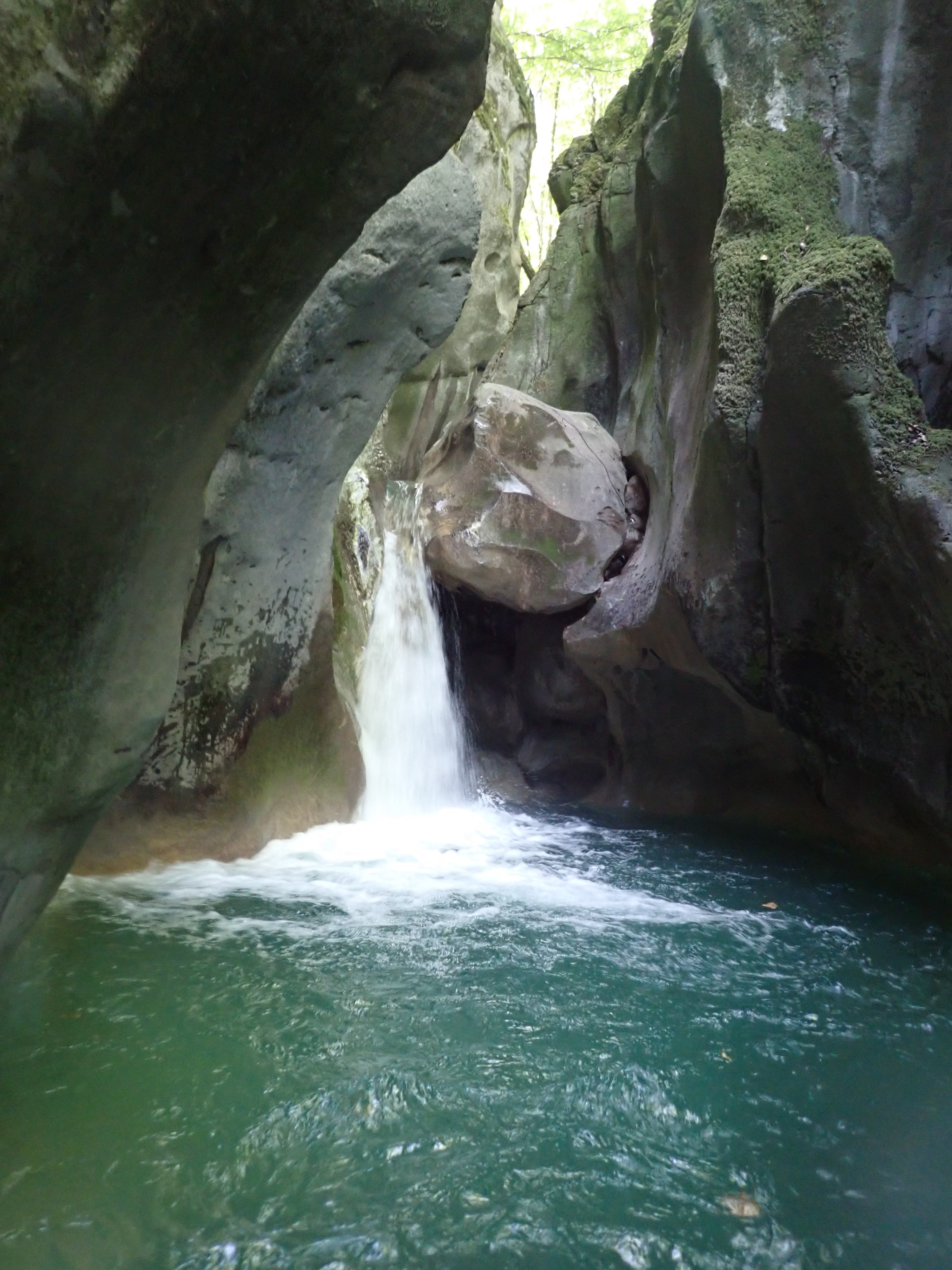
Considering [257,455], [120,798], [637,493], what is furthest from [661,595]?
[120,798]

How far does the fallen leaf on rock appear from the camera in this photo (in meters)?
2.43

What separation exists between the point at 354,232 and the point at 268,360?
0.44 m

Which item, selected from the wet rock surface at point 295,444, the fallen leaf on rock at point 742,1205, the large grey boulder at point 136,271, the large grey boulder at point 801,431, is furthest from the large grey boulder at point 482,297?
the fallen leaf on rock at point 742,1205

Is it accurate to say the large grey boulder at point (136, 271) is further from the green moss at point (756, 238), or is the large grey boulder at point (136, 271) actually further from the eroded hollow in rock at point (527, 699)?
the eroded hollow in rock at point (527, 699)

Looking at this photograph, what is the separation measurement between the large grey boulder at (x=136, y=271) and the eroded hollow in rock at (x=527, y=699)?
6.94 meters

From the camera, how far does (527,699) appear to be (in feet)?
33.7

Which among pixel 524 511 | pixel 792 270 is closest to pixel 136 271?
pixel 792 270

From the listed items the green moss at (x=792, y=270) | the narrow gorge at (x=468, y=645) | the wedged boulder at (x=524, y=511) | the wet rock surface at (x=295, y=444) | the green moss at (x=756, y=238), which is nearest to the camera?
the narrow gorge at (x=468, y=645)

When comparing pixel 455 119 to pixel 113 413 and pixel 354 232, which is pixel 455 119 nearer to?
pixel 354 232

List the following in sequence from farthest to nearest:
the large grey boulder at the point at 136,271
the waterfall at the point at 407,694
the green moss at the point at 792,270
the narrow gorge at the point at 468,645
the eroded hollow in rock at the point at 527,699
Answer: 1. the eroded hollow in rock at the point at 527,699
2. the waterfall at the point at 407,694
3. the green moss at the point at 792,270
4. the narrow gorge at the point at 468,645
5. the large grey boulder at the point at 136,271

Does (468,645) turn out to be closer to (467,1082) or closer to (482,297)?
(482,297)

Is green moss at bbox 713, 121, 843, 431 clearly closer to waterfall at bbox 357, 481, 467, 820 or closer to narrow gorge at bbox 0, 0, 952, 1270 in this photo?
narrow gorge at bbox 0, 0, 952, 1270

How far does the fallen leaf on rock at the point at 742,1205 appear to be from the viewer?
7.97ft

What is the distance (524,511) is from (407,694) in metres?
2.09
